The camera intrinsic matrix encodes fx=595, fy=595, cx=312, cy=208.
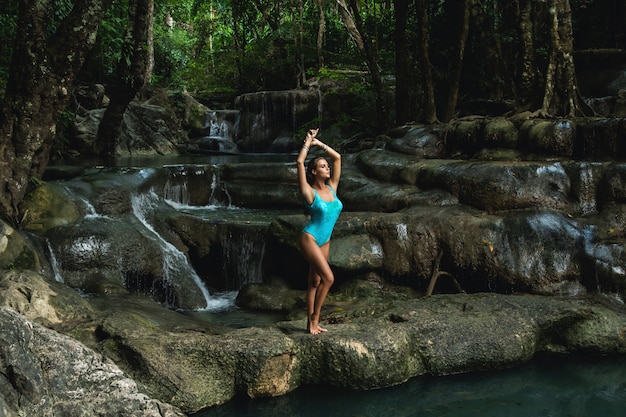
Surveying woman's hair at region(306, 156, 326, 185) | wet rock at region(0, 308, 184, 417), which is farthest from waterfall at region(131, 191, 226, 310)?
wet rock at region(0, 308, 184, 417)

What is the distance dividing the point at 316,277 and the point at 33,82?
4.96m

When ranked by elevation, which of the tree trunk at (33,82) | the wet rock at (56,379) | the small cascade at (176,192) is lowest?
the wet rock at (56,379)

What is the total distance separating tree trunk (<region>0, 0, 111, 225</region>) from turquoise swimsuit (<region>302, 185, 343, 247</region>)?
15.4 feet

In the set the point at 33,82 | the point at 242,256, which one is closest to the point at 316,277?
the point at 242,256

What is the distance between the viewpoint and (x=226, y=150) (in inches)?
763

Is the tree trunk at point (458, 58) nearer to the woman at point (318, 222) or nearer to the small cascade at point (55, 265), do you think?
the woman at point (318, 222)

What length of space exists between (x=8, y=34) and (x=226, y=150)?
8.86m

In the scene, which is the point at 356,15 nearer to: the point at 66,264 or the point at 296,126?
the point at 296,126

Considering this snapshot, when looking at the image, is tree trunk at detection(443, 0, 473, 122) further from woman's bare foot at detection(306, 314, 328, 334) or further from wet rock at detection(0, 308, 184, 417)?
wet rock at detection(0, 308, 184, 417)

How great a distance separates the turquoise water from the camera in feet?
16.5

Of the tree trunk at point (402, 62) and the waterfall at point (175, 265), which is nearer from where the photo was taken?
the waterfall at point (175, 265)

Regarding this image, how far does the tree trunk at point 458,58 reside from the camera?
1244cm

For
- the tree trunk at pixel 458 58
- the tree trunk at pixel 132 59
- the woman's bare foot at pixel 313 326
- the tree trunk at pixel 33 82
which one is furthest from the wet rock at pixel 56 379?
the tree trunk at pixel 458 58

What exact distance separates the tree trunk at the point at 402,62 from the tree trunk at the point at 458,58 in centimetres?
107
